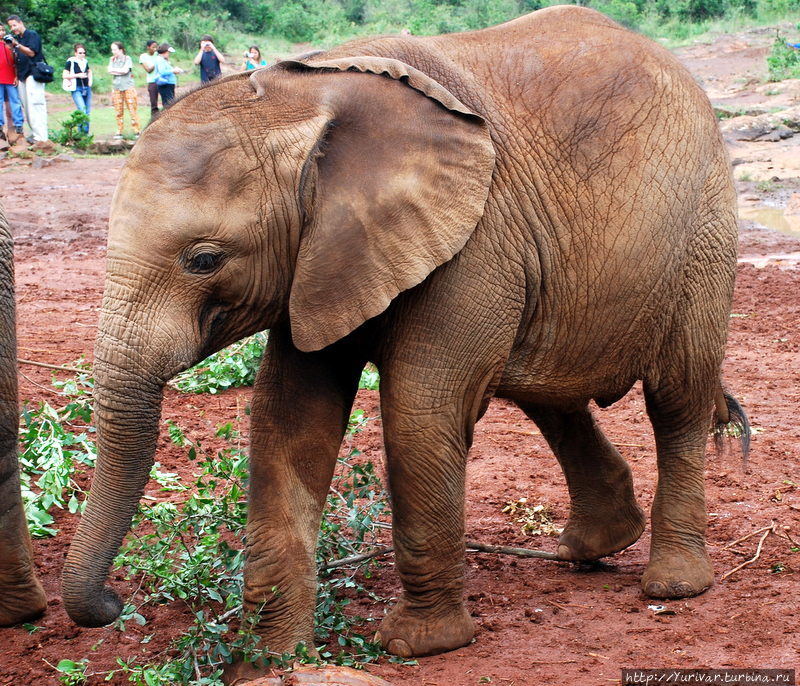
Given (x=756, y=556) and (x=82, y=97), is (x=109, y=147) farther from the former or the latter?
(x=756, y=556)

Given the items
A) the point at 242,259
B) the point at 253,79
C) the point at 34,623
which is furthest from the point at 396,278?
the point at 34,623

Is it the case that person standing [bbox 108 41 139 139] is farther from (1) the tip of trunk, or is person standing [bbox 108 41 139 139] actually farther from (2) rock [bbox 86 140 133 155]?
(1) the tip of trunk

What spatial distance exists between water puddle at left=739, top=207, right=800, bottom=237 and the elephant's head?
35.9 feet

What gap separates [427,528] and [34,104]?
53.4 ft

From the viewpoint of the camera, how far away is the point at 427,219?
3.76m

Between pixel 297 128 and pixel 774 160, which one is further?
pixel 774 160

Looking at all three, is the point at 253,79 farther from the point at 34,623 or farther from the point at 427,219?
the point at 34,623

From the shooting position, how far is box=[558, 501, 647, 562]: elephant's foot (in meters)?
5.14

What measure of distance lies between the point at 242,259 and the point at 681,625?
7.37ft

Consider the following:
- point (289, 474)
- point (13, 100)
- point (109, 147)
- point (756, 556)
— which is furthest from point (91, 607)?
point (109, 147)

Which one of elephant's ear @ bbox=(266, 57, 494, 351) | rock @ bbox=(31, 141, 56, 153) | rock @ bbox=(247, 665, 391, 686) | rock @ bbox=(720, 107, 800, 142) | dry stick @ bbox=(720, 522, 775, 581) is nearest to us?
rock @ bbox=(247, 665, 391, 686)

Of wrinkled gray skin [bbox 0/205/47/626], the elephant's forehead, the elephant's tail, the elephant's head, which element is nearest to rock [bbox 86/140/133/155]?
wrinkled gray skin [bbox 0/205/47/626]

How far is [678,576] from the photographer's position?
4.78 metres

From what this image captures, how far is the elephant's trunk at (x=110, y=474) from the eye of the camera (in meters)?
3.43
